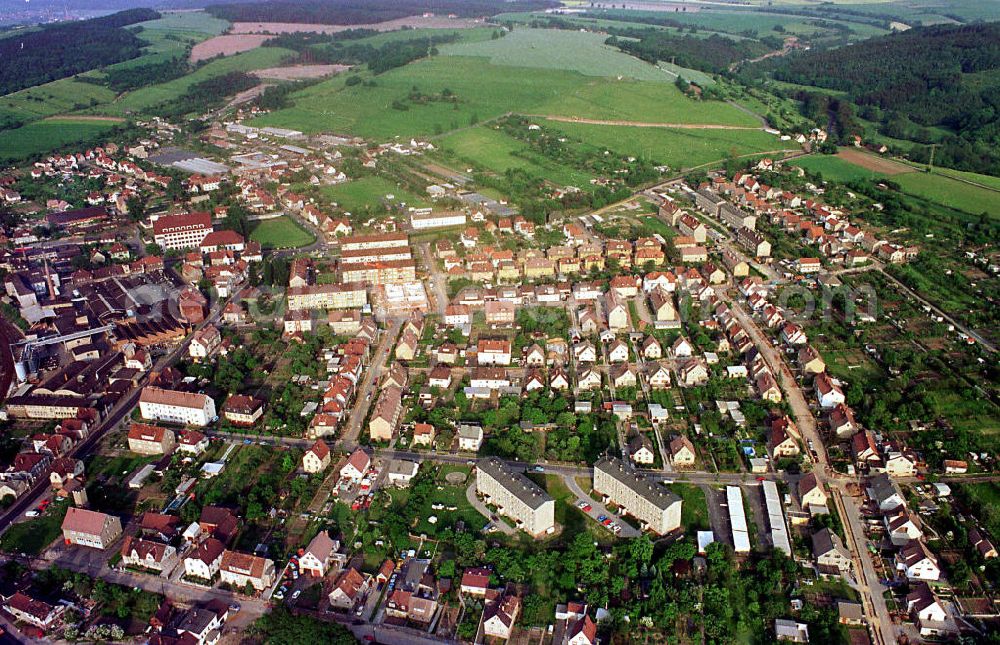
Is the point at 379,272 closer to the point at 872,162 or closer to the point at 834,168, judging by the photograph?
the point at 834,168

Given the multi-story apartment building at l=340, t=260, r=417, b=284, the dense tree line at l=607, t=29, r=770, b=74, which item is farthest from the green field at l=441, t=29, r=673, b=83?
the multi-story apartment building at l=340, t=260, r=417, b=284

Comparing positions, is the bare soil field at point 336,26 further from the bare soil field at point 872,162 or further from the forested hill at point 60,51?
the bare soil field at point 872,162

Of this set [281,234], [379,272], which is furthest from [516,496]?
[281,234]

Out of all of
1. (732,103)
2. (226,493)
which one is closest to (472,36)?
(732,103)

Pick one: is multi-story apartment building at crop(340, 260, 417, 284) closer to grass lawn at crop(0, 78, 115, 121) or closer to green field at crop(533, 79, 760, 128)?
green field at crop(533, 79, 760, 128)

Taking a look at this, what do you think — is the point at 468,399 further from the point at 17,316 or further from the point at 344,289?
the point at 17,316

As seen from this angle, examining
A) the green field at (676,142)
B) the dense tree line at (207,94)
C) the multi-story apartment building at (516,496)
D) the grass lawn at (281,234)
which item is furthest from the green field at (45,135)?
the multi-story apartment building at (516,496)
